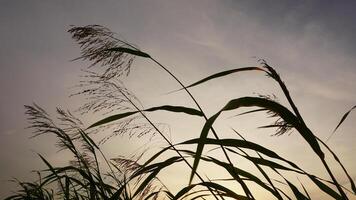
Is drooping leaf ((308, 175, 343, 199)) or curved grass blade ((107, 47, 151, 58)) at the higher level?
curved grass blade ((107, 47, 151, 58))

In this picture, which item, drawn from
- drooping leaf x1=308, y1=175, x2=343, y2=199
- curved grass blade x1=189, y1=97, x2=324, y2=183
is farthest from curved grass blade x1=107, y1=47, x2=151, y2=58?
drooping leaf x1=308, y1=175, x2=343, y2=199

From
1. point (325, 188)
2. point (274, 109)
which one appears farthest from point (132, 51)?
point (325, 188)

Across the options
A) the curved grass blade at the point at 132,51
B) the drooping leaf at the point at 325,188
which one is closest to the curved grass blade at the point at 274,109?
the drooping leaf at the point at 325,188

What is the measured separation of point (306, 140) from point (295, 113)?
90 mm

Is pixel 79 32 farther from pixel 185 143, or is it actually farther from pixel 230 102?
pixel 230 102

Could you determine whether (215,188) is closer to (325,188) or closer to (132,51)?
(325,188)

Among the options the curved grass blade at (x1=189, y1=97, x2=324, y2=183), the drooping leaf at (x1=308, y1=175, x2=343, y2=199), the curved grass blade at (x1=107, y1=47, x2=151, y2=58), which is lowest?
the drooping leaf at (x1=308, y1=175, x2=343, y2=199)

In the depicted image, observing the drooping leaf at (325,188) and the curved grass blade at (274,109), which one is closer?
the curved grass blade at (274,109)

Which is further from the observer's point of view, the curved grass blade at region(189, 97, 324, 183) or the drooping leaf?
the drooping leaf

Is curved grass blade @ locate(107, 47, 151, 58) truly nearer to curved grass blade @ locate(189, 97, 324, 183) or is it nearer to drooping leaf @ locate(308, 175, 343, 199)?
curved grass blade @ locate(189, 97, 324, 183)

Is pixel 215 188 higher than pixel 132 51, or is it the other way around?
pixel 132 51

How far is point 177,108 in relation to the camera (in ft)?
5.30

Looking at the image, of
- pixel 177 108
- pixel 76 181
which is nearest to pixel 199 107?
pixel 177 108

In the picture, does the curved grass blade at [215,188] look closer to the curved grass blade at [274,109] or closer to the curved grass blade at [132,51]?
the curved grass blade at [274,109]
